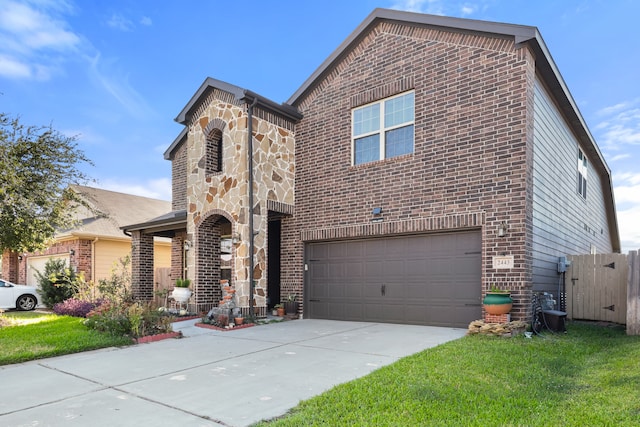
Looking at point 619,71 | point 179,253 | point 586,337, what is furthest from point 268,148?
point 619,71

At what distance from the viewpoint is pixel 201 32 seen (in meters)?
13.8

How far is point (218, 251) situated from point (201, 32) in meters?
7.08

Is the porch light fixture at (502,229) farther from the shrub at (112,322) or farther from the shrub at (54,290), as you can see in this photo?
the shrub at (54,290)

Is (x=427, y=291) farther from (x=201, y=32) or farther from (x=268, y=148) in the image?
(x=201, y=32)

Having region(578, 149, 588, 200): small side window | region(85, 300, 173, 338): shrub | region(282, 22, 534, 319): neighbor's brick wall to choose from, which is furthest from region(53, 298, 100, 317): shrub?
region(578, 149, 588, 200): small side window

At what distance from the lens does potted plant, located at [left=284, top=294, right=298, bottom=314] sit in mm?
11612

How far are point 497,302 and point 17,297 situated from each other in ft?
56.0

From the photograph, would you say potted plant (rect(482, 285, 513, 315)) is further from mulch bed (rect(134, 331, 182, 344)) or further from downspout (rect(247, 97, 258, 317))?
mulch bed (rect(134, 331, 182, 344))

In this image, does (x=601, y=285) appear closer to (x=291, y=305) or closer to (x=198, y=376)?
(x=291, y=305)

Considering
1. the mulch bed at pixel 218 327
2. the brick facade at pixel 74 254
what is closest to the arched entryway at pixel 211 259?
the mulch bed at pixel 218 327

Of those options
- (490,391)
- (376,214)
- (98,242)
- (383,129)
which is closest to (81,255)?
(98,242)

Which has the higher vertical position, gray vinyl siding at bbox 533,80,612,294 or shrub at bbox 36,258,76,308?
gray vinyl siding at bbox 533,80,612,294

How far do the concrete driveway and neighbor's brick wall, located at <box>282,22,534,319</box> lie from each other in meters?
2.51

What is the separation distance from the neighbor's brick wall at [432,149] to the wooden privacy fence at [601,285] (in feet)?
7.93
